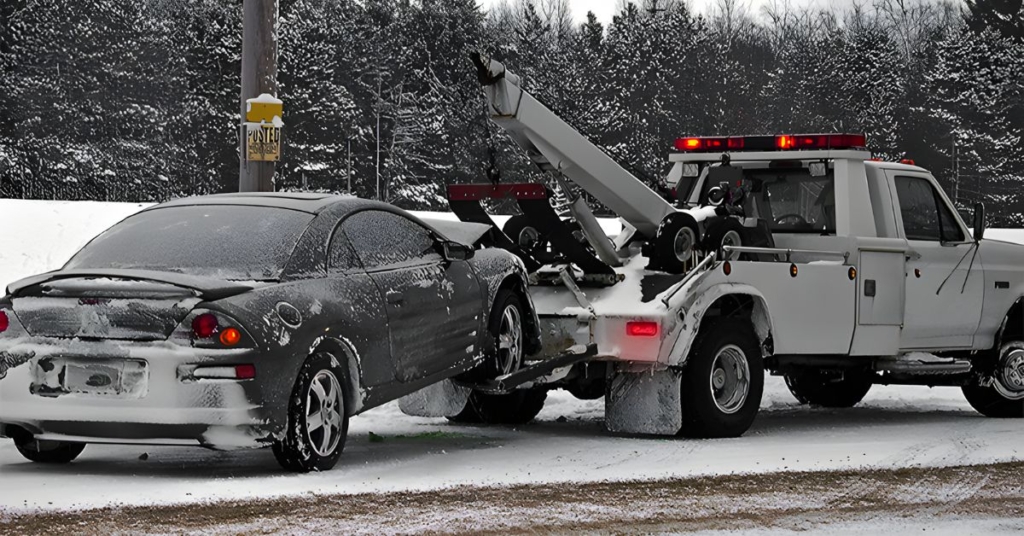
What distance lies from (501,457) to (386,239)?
1.53m

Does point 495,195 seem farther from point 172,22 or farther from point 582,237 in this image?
point 172,22

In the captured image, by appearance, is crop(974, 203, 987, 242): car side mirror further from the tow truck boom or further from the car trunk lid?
the car trunk lid

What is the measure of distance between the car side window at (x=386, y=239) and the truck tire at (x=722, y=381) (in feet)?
6.99

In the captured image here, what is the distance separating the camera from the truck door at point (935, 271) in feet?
40.0

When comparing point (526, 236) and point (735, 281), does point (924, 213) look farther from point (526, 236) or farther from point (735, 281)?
point (526, 236)

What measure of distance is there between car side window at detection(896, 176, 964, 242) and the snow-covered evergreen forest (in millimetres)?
46995

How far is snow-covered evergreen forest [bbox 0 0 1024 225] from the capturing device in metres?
64.9

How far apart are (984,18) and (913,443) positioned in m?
79.1

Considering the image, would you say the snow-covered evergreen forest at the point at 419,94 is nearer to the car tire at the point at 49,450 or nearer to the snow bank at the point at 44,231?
the snow bank at the point at 44,231

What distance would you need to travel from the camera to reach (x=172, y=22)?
7400cm

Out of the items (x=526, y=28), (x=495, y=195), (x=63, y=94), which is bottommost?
(x=495, y=195)

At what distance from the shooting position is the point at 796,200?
12.2m

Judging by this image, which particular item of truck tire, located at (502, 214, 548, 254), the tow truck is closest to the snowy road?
the tow truck

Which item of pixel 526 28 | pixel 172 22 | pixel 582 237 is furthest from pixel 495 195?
pixel 526 28
